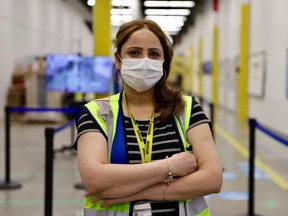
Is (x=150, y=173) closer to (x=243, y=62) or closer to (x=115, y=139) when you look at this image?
(x=115, y=139)

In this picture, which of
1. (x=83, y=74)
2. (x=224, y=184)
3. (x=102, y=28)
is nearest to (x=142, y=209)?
(x=224, y=184)

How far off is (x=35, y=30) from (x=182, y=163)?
64.6 feet

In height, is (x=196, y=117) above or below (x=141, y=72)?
below

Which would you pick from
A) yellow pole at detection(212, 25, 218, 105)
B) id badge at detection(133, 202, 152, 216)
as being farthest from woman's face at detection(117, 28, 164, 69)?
yellow pole at detection(212, 25, 218, 105)

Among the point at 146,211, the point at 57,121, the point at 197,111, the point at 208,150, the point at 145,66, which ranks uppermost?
the point at 145,66

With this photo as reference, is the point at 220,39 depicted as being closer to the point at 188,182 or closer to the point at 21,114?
the point at 21,114

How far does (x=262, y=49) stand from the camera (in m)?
13.7

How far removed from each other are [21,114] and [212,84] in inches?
496

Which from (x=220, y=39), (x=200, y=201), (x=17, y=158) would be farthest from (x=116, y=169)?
(x=220, y=39)

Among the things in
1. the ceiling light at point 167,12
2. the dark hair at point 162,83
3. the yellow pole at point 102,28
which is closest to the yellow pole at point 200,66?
the ceiling light at point 167,12

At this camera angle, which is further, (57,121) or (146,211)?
(57,121)

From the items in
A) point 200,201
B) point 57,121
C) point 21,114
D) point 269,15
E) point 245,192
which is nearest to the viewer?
point 200,201

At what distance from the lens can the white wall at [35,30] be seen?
607 inches

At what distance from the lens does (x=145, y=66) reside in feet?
6.25
